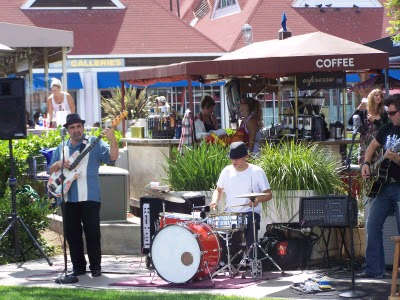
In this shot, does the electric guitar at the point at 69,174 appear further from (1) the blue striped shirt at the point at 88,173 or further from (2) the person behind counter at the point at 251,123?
(2) the person behind counter at the point at 251,123

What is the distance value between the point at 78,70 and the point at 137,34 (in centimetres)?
308

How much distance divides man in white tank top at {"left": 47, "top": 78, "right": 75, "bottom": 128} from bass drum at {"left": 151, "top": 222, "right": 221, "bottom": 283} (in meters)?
7.52

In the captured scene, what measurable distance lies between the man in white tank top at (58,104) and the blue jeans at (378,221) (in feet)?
27.1

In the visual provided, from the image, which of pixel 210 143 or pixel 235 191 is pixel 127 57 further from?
pixel 235 191

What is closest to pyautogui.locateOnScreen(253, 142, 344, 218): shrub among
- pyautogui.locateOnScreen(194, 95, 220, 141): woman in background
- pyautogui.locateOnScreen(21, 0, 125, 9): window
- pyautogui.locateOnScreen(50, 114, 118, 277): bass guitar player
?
pyautogui.locateOnScreen(50, 114, 118, 277): bass guitar player

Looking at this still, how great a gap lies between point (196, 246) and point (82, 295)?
120cm

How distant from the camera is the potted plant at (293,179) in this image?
11.4 m

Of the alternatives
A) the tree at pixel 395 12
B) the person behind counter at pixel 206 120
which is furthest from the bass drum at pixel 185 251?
the tree at pixel 395 12

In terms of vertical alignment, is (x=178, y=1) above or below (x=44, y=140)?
above

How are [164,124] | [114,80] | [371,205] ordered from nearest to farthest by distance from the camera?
[371,205] < [164,124] < [114,80]

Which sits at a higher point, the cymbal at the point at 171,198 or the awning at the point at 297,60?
the awning at the point at 297,60

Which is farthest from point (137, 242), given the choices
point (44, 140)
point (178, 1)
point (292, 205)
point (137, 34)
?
point (178, 1)

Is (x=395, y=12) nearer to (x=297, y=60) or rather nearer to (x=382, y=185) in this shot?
(x=297, y=60)

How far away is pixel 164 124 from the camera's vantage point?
49.1 ft
